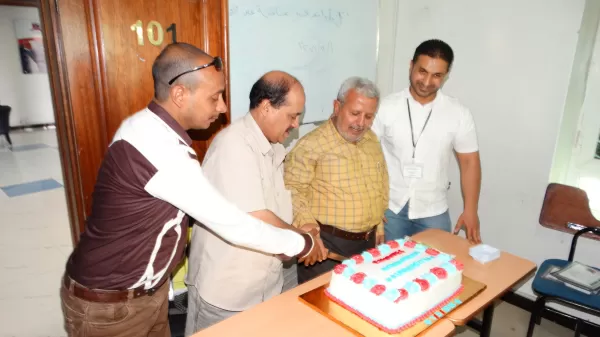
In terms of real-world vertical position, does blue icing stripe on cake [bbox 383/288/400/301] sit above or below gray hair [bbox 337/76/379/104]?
below

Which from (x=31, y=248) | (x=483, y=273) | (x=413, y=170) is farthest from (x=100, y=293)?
(x=31, y=248)

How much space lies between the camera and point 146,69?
2.14 meters

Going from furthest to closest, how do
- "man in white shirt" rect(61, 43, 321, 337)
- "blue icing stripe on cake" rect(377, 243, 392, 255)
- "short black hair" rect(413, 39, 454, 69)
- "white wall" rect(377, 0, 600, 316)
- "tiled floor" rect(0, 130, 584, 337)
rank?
"tiled floor" rect(0, 130, 584, 337)
"white wall" rect(377, 0, 600, 316)
"short black hair" rect(413, 39, 454, 69)
"blue icing stripe on cake" rect(377, 243, 392, 255)
"man in white shirt" rect(61, 43, 321, 337)

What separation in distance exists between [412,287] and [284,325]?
508 millimetres

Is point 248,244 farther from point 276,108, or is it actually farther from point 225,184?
point 276,108

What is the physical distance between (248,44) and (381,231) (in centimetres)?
145

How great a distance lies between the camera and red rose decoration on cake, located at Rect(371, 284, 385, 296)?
4.83ft

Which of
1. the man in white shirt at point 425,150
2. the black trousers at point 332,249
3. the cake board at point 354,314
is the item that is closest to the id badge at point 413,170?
the man in white shirt at point 425,150

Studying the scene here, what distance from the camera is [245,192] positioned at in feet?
5.13

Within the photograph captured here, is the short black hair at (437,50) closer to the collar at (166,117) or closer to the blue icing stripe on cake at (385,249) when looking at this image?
the blue icing stripe on cake at (385,249)

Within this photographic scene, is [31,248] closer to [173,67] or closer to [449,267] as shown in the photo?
[173,67]

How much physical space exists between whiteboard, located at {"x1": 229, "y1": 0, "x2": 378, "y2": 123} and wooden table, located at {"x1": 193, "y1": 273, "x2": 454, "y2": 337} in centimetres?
140

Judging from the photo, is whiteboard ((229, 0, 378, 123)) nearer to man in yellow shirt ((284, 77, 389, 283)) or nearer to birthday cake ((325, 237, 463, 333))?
man in yellow shirt ((284, 77, 389, 283))

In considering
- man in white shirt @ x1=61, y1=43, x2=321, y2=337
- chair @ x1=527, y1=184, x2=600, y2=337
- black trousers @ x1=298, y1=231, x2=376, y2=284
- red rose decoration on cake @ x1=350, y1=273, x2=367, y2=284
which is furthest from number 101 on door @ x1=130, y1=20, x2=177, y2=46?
chair @ x1=527, y1=184, x2=600, y2=337
